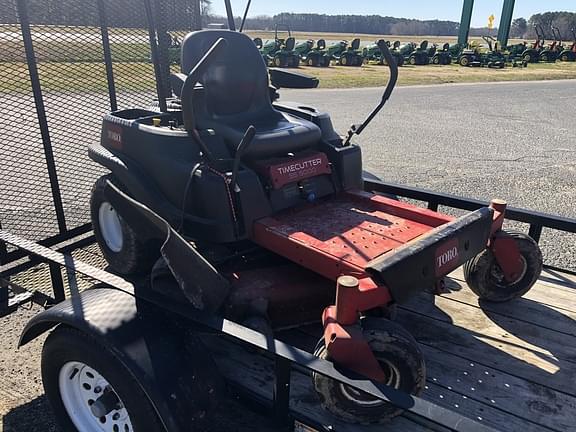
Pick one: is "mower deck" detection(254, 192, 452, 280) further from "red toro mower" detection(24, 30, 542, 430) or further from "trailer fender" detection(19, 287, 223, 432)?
"trailer fender" detection(19, 287, 223, 432)

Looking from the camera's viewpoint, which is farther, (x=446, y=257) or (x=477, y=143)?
(x=477, y=143)

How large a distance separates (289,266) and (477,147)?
21.0 ft

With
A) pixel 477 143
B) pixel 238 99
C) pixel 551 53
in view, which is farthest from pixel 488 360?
pixel 551 53

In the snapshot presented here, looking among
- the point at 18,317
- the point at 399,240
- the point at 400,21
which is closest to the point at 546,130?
the point at 399,240

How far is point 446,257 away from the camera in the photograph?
226cm

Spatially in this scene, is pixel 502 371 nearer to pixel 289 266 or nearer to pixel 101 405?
pixel 289 266

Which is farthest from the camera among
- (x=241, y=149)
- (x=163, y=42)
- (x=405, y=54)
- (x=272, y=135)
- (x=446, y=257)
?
(x=405, y=54)

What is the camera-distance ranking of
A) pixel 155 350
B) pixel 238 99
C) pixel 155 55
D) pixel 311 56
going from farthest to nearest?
pixel 311 56 → pixel 155 55 → pixel 238 99 → pixel 155 350

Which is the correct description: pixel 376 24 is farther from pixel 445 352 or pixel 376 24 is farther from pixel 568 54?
pixel 445 352

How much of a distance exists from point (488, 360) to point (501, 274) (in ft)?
1.98

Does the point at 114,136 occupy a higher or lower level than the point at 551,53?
higher

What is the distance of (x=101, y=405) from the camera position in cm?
200

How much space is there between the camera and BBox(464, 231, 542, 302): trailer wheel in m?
2.80

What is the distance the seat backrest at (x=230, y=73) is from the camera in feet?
9.78
